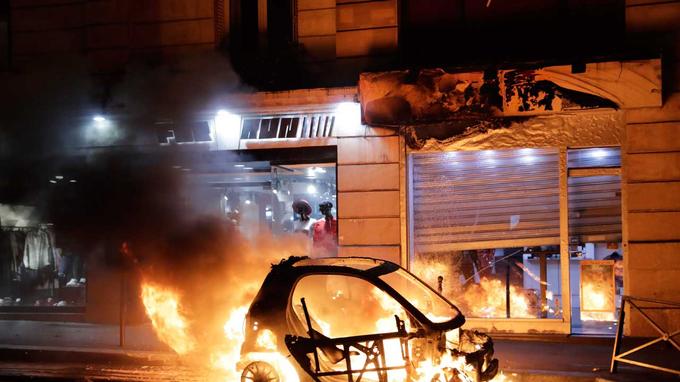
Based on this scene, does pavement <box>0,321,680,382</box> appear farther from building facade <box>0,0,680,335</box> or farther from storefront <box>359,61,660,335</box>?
storefront <box>359,61,660,335</box>

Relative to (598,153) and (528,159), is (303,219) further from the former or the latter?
(598,153)

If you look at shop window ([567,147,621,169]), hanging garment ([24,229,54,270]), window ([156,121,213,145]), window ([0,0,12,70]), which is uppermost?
window ([0,0,12,70])

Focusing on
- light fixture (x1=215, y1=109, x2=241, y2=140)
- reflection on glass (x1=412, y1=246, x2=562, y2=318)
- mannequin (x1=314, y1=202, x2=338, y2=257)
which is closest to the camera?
reflection on glass (x1=412, y1=246, x2=562, y2=318)

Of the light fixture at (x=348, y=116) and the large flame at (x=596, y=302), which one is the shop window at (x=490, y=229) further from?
the light fixture at (x=348, y=116)

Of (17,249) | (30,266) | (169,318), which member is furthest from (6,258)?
(169,318)

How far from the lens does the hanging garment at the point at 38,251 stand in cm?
1379

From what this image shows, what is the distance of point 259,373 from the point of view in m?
5.92

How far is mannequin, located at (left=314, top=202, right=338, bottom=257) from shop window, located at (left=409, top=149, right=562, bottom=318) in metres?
1.54

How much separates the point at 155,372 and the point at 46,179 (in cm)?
565

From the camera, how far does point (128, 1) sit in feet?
41.5

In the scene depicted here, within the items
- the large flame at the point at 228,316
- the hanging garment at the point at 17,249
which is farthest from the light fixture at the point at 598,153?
the hanging garment at the point at 17,249

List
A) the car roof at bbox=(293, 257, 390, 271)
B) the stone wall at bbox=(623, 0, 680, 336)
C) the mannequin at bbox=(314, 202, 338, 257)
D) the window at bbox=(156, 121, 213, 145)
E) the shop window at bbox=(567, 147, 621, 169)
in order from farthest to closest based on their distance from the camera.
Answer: the window at bbox=(156, 121, 213, 145) < the mannequin at bbox=(314, 202, 338, 257) < the shop window at bbox=(567, 147, 621, 169) < the stone wall at bbox=(623, 0, 680, 336) < the car roof at bbox=(293, 257, 390, 271)

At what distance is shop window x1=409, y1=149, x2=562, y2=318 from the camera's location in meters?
10.4

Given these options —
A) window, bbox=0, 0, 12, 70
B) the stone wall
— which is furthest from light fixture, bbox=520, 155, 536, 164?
window, bbox=0, 0, 12, 70
